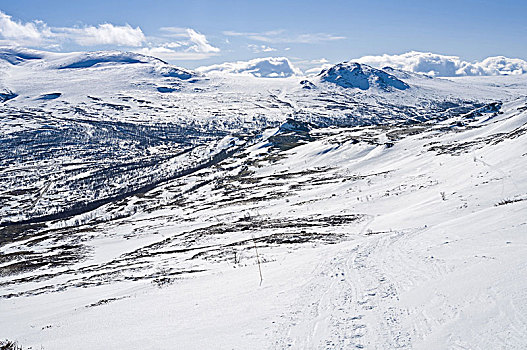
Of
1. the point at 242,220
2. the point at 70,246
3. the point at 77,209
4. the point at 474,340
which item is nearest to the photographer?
the point at 474,340

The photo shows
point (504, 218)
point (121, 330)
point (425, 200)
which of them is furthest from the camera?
point (425, 200)

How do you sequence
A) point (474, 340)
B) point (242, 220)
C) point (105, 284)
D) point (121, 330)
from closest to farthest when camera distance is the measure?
point (474, 340)
point (121, 330)
point (105, 284)
point (242, 220)

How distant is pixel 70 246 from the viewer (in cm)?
5494

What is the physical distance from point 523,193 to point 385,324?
25101mm

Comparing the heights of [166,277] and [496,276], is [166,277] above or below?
below

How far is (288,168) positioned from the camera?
116 meters

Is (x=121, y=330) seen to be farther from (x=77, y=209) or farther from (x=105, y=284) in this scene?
(x=77, y=209)

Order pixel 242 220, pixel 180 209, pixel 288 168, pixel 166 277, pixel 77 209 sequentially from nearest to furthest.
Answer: pixel 166 277, pixel 242 220, pixel 180 209, pixel 288 168, pixel 77 209

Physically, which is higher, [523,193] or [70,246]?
[523,193]

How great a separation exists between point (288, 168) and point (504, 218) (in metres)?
93.9

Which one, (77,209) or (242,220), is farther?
(77,209)

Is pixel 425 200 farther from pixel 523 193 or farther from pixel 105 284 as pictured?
pixel 105 284

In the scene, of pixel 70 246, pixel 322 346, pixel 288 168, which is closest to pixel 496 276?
pixel 322 346

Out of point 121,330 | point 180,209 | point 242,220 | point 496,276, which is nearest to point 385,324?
point 496,276
